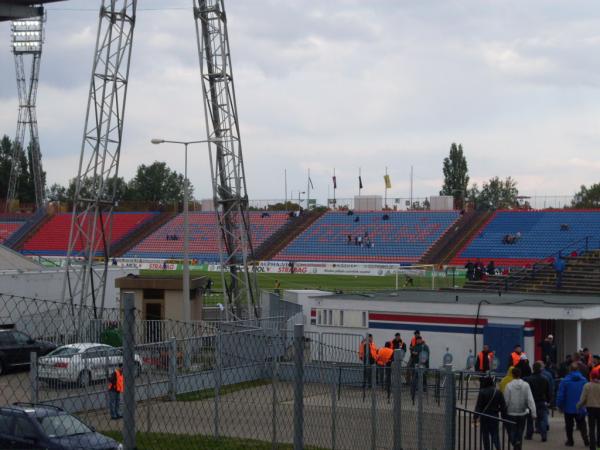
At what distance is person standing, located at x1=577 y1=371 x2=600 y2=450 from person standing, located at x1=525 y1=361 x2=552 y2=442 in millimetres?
1384

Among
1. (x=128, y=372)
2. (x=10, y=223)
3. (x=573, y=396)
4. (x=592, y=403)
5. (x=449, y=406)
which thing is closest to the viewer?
(x=128, y=372)

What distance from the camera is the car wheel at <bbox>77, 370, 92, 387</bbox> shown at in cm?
1345

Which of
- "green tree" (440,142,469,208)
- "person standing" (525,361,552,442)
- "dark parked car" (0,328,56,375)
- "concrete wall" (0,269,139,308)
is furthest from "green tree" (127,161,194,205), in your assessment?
"person standing" (525,361,552,442)

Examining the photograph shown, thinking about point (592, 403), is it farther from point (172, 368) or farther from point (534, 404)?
point (172, 368)

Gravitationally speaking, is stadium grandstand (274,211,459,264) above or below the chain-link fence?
above

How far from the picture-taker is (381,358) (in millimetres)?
21219

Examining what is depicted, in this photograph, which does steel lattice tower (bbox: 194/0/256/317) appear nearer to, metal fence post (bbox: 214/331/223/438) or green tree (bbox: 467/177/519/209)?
metal fence post (bbox: 214/331/223/438)

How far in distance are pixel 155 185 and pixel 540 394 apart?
134m

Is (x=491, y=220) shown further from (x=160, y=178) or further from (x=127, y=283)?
(x=160, y=178)

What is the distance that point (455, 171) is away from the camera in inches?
4779

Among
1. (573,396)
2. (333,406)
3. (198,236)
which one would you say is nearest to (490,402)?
(573,396)

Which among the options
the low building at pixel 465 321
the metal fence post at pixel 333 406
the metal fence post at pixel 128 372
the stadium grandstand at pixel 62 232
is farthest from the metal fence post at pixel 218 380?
the stadium grandstand at pixel 62 232

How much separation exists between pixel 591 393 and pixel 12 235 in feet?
282

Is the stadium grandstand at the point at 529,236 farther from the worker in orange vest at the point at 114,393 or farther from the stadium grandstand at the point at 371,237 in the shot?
the worker in orange vest at the point at 114,393
